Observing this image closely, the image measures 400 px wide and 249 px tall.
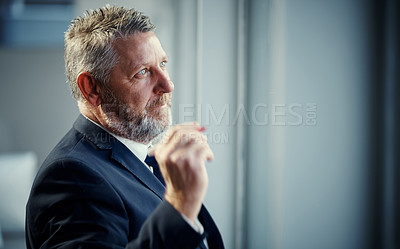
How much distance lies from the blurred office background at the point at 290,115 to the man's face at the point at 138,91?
380mm

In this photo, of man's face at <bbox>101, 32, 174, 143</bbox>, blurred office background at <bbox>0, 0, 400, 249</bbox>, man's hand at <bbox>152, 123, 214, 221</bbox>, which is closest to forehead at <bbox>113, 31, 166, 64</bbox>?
man's face at <bbox>101, 32, 174, 143</bbox>

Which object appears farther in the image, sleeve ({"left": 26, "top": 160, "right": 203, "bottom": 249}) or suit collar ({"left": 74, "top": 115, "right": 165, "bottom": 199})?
suit collar ({"left": 74, "top": 115, "right": 165, "bottom": 199})

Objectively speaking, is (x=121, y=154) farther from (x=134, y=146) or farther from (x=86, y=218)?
(x=86, y=218)

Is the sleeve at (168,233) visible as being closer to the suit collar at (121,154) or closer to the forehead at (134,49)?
the suit collar at (121,154)

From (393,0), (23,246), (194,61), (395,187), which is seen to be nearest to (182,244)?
(395,187)

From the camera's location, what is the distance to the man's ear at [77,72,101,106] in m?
0.93

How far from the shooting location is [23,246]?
1882 mm

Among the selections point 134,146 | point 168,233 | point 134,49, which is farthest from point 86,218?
point 134,49

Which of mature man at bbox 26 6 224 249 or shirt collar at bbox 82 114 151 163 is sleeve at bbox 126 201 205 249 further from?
shirt collar at bbox 82 114 151 163

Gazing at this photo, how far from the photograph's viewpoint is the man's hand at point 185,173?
2.08 feet

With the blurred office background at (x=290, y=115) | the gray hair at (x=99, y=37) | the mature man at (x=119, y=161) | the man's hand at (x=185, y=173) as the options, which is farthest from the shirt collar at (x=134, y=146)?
the blurred office background at (x=290, y=115)

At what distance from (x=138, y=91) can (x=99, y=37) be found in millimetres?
165

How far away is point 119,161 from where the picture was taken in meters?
0.85

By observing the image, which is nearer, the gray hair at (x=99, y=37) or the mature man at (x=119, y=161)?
the mature man at (x=119, y=161)
